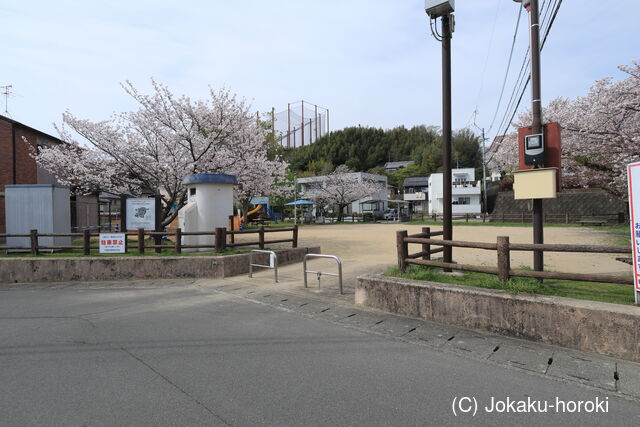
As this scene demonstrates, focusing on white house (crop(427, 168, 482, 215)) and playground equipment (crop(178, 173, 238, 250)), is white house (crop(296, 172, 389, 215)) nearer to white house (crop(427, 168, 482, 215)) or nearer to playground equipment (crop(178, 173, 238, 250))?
white house (crop(427, 168, 482, 215))

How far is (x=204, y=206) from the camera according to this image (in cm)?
1068

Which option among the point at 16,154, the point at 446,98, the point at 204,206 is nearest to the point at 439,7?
the point at 446,98

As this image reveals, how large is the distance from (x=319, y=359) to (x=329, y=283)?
4006mm

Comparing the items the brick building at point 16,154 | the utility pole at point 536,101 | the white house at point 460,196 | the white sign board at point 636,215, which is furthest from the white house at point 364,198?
the white sign board at point 636,215

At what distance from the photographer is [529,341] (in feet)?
14.3

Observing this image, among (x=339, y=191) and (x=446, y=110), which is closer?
(x=446, y=110)

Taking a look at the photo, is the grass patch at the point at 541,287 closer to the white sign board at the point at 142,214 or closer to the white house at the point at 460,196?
the white sign board at the point at 142,214

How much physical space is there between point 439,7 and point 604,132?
1018cm

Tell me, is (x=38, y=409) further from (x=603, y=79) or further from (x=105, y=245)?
(x=603, y=79)

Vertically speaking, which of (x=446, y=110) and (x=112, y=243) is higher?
(x=446, y=110)

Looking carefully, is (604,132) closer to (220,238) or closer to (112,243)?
(220,238)

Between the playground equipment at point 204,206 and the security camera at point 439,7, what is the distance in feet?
22.9

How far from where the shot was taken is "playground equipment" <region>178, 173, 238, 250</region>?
1054 centimetres

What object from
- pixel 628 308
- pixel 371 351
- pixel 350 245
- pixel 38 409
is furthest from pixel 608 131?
pixel 38 409
